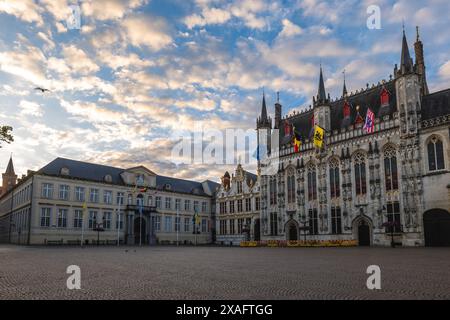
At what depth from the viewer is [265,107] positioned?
6606cm

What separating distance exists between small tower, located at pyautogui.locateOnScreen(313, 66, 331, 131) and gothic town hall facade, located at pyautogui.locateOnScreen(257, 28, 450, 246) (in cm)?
14

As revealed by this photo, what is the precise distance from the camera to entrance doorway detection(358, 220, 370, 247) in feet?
152

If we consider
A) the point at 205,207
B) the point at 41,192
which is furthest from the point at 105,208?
the point at 205,207

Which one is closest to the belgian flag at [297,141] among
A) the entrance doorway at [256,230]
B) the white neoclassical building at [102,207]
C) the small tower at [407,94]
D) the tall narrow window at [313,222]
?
the tall narrow window at [313,222]

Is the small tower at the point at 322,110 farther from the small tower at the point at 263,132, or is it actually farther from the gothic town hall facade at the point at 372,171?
the small tower at the point at 263,132

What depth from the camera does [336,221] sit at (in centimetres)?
4956

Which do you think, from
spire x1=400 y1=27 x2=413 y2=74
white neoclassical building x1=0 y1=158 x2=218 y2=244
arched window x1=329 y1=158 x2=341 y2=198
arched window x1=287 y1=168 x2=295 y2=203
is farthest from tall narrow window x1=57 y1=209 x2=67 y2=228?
spire x1=400 y1=27 x2=413 y2=74

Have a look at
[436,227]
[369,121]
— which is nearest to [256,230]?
[369,121]

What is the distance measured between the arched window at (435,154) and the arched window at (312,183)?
1554cm

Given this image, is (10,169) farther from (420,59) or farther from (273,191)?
(420,59)

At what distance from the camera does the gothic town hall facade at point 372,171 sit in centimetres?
4119

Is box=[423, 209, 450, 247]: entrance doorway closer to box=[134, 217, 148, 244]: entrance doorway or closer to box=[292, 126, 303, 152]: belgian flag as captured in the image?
box=[292, 126, 303, 152]: belgian flag

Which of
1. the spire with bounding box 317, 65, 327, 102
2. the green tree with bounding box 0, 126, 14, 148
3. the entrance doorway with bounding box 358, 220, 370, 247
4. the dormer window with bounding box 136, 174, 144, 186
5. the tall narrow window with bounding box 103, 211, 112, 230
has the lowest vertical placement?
the entrance doorway with bounding box 358, 220, 370, 247

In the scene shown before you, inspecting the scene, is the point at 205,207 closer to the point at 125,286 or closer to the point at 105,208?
the point at 105,208
